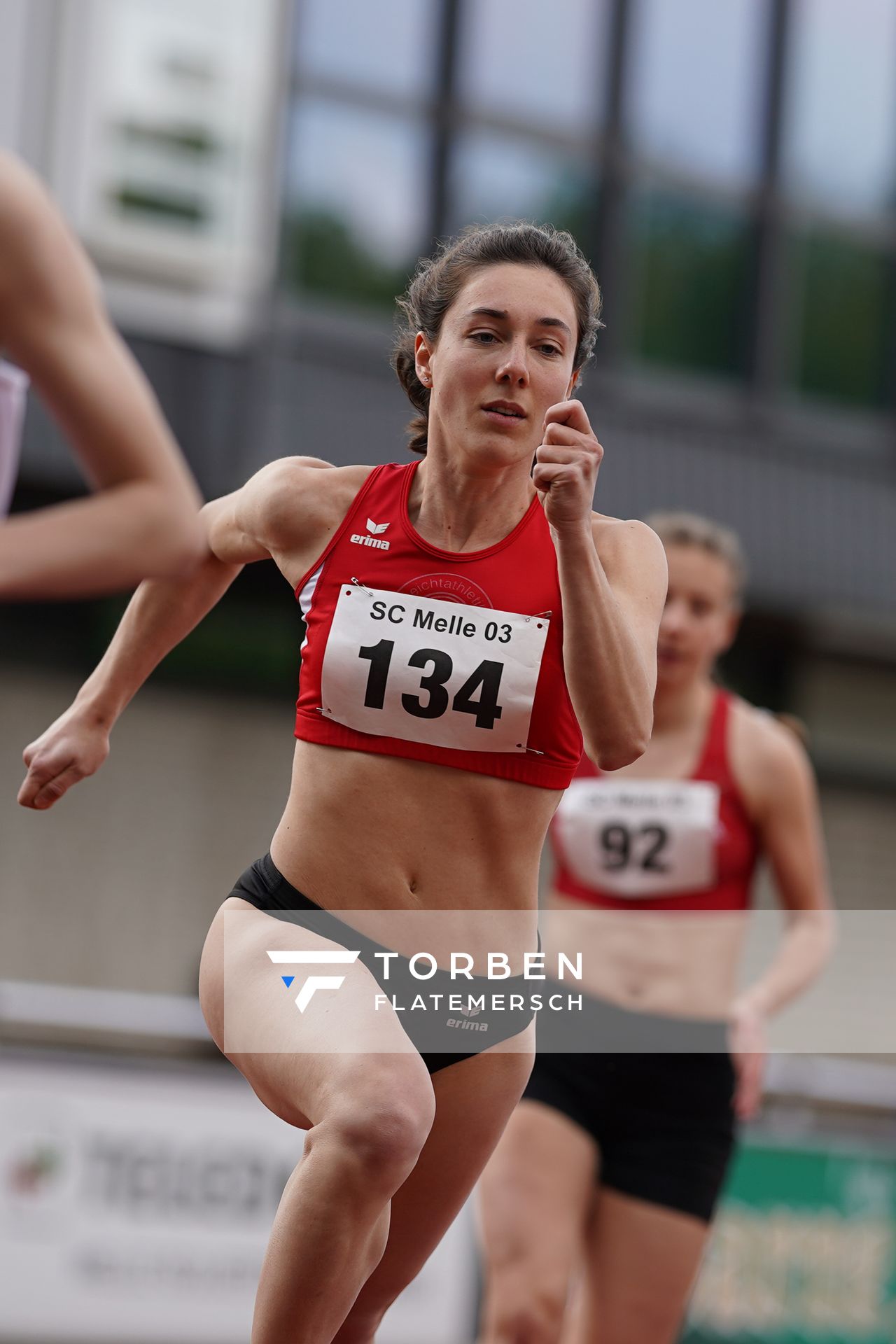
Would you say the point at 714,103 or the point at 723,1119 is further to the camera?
the point at 714,103

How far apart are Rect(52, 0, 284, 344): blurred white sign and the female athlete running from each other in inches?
307

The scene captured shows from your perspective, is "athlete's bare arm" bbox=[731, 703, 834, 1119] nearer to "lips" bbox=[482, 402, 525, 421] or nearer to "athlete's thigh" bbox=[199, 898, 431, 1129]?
"athlete's thigh" bbox=[199, 898, 431, 1129]

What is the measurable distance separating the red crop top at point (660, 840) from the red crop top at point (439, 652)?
1.71 m

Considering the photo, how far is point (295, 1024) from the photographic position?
9.68 feet

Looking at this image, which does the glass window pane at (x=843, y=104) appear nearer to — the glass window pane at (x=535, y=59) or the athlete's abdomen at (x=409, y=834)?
the glass window pane at (x=535, y=59)

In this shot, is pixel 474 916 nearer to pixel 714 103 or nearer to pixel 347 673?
pixel 347 673

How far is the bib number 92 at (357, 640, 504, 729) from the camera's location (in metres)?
3.05

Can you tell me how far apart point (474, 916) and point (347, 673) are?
1.60 feet

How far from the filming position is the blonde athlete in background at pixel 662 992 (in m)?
4.62

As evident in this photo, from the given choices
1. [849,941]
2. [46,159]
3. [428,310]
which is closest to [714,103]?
[46,159]

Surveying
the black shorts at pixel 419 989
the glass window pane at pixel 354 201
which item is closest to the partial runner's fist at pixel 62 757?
the black shorts at pixel 419 989

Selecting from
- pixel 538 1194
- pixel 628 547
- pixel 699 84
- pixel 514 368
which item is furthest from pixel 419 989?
pixel 699 84

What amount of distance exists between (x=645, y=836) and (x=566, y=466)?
224cm

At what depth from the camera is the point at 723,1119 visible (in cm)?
488
